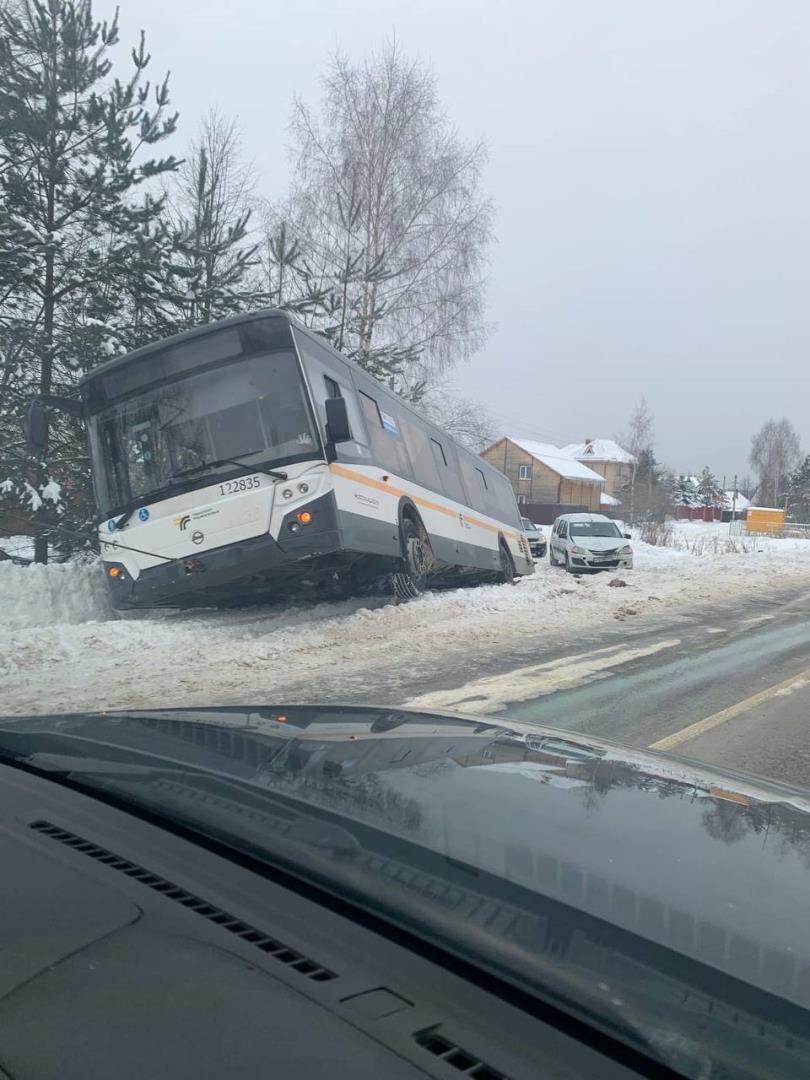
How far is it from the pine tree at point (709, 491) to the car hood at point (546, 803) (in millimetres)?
99670

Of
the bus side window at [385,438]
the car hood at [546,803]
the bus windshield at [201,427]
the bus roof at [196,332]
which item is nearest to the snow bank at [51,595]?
the bus windshield at [201,427]

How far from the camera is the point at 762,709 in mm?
6578

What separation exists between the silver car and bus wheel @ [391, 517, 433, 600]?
10.3m

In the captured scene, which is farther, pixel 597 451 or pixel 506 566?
pixel 597 451

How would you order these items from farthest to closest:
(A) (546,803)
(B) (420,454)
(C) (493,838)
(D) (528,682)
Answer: (B) (420,454), (D) (528,682), (A) (546,803), (C) (493,838)

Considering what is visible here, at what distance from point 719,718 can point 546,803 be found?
442cm

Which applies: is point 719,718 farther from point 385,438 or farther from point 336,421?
point 385,438

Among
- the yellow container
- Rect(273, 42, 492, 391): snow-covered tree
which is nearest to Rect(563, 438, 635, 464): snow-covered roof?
the yellow container

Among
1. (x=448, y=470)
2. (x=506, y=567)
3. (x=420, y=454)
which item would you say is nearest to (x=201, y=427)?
(x=420, y=454)

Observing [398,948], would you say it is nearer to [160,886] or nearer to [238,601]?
[160,886]

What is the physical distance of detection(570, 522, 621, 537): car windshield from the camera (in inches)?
897

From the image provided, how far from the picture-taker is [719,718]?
6230 millimetres

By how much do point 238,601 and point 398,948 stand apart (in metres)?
9.85

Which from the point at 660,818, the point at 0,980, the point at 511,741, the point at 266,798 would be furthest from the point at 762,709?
the point at 0,980
